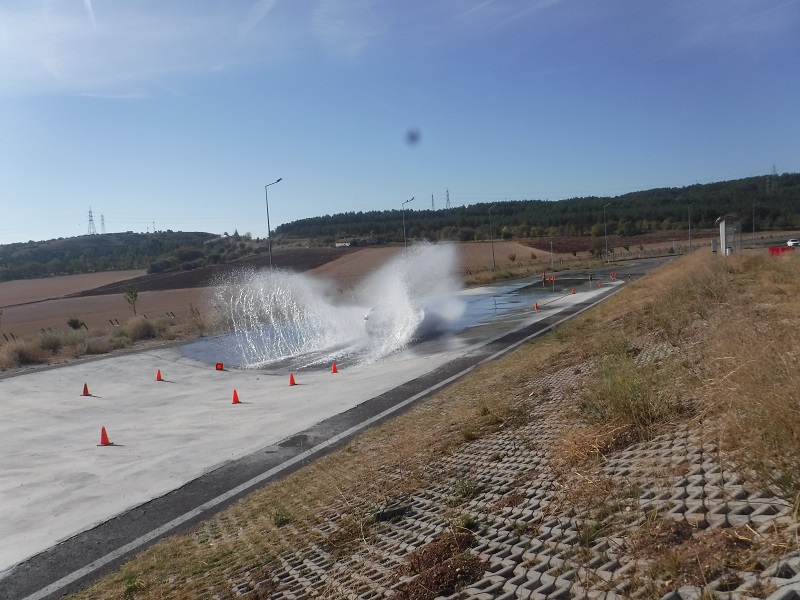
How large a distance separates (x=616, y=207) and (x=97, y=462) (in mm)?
178378

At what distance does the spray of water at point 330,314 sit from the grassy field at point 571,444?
1378 cm

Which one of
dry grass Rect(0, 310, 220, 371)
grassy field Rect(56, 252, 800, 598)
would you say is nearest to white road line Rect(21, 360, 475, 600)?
grassy field Rect(56, 252, 800, 598)

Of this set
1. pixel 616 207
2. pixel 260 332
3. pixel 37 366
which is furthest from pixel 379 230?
pixel 37 366

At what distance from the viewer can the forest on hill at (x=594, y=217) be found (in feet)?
405

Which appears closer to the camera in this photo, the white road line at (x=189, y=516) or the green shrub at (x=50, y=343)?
the white road line at (x=189, y=516)

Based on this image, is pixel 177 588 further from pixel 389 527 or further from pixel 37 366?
pixel 37 366

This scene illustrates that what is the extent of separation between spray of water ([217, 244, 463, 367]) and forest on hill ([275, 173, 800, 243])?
61.0 m

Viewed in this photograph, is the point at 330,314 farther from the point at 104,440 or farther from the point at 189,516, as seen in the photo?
the point at 189,516

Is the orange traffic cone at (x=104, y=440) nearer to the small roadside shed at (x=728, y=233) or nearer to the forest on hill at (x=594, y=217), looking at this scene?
the small roadside shed at (x=728, y=233)

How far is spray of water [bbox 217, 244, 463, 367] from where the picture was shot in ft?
94.7

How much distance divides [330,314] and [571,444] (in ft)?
107

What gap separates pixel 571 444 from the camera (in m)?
7.43

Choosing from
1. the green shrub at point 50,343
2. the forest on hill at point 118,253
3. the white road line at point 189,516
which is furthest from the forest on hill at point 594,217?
the white road line at point 189,516

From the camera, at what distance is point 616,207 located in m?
179
